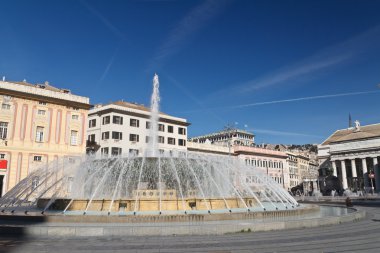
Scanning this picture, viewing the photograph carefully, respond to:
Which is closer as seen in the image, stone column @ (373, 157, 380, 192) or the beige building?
the beige building

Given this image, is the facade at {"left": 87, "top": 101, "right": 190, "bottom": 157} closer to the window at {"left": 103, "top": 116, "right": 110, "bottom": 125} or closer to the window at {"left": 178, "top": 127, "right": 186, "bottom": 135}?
the window at {"left": 103, "top": 116, "right": 110, "bottom": 125}

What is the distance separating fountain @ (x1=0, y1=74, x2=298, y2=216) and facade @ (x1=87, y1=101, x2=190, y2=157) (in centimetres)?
3153

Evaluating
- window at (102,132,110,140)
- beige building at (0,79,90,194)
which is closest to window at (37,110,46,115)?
beige building at (0,79,90,194)

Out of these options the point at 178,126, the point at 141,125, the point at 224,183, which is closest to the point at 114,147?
the point at 141,125

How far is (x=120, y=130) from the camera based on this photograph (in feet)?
185

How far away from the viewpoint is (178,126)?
2623 inches

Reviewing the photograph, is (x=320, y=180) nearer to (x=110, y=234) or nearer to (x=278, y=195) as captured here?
(x=278, y=195)

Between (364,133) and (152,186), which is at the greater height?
(364,133)

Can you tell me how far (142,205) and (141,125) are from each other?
4389 centimetres

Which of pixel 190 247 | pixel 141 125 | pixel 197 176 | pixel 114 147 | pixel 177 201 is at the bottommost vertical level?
pixel 190 247

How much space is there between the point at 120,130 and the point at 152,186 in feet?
125

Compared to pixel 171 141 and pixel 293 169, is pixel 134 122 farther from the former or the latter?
pixel 293 169

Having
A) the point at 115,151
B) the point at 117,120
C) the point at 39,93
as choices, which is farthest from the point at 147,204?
the point at 117,120

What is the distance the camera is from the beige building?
41531mm
